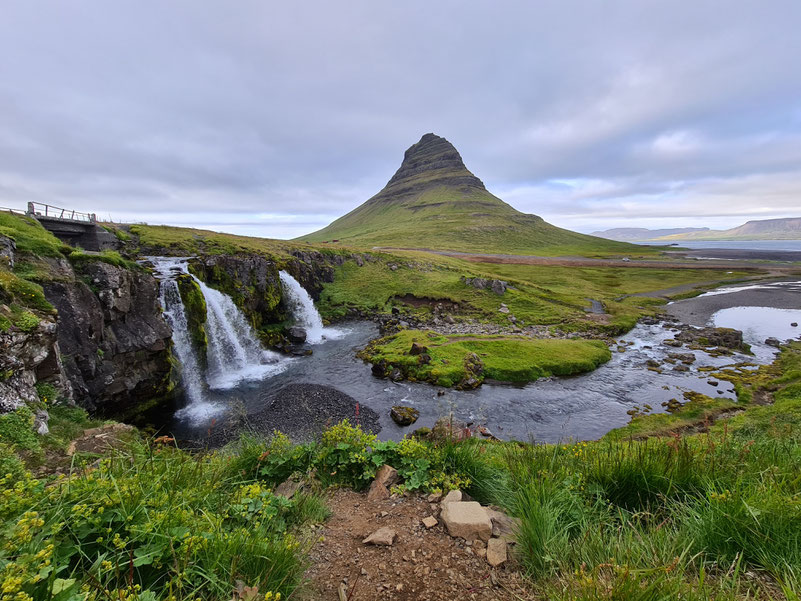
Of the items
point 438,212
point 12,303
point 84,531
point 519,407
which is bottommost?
point 519,407

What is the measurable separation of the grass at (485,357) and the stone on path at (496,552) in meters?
20.3

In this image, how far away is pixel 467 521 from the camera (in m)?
4.76

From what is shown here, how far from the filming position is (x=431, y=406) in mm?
21672

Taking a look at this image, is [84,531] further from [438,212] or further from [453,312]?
[438,212]

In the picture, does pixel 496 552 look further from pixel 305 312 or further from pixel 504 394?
pixel 305 312

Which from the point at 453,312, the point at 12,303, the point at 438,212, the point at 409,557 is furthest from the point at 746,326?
the point at 438,212

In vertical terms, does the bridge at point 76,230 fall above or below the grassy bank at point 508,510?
above

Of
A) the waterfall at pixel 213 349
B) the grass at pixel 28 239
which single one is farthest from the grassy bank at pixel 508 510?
the waterfall at pixel 213 349

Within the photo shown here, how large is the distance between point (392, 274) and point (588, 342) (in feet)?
111

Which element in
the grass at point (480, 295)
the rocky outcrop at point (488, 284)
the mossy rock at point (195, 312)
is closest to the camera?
the mossy rock at point (195, 312)

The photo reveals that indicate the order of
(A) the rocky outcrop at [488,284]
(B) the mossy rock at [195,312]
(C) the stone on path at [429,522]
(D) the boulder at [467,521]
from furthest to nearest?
1. (A) the rocky outcrop at [488,284]
2. (B) the mossy rock at [195,312]
3. (C) the stone on path at [429,522]
4. (D) the boulder at [467,521]

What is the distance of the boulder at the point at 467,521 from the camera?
4.64 metres

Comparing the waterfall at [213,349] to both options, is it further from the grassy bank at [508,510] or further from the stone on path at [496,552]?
the stone on path at [496,552]

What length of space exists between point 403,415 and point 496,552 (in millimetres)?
15912
